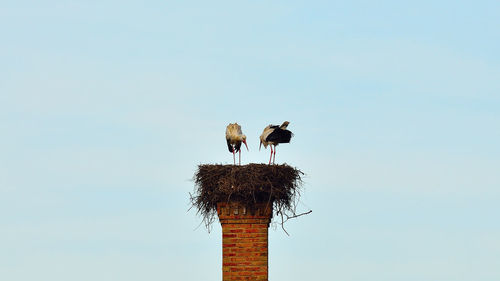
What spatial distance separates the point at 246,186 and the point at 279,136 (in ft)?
9.55

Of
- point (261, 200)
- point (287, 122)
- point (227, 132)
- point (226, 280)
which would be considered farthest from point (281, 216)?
point (227, 132)

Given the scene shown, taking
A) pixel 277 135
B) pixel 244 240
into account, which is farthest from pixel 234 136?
pixel 244 240

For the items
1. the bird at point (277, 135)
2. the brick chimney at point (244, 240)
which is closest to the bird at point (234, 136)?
the bird at point (277, 135)

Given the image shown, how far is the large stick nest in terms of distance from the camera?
15.4 metres

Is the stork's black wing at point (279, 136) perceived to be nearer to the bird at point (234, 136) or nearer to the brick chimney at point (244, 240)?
the bird at point (234, 136)

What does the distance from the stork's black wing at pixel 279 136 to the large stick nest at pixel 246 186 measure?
6.20 feet

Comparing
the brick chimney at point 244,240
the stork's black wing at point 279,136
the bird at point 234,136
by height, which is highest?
the bird at point 234,136

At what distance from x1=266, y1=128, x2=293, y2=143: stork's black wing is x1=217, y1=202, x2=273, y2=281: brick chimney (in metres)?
2.85

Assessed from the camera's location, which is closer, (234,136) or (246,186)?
(246,186)

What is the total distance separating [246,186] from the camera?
15.3 metres

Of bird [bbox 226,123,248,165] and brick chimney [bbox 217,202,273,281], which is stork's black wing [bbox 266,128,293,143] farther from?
brick chimney [bbox 217,202,273,281]

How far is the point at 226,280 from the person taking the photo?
49.4ft

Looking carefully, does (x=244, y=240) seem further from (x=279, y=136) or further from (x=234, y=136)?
(x=234, y=136)

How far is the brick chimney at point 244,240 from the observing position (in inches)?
594
